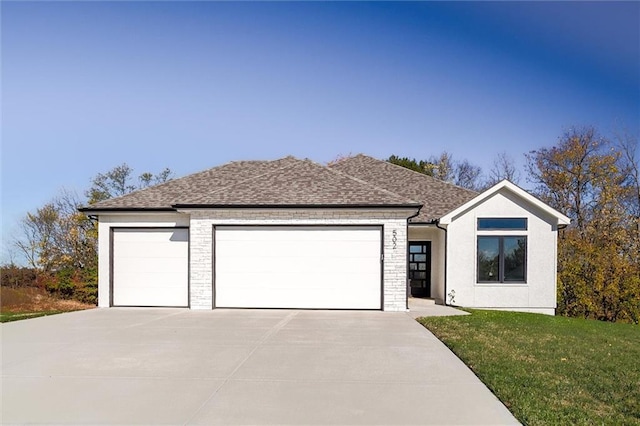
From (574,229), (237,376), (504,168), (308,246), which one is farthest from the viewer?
(504,168)

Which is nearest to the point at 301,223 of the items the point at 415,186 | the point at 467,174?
the point at 415,186

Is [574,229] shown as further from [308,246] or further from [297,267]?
[297,267]

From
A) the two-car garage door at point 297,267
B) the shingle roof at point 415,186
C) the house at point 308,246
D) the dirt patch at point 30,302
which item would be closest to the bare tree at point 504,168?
the shingle roof at point 415,186

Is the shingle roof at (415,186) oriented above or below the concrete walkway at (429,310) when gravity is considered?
above

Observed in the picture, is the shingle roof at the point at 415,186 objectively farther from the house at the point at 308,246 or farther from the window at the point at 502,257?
the window at the point at 502,257

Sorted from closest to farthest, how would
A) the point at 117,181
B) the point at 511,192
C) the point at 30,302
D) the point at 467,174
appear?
the point at 511,192 → the point at 30,302 → the point at 117,181 → the point at 467,174

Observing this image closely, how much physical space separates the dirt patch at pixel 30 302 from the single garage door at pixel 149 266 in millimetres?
3422

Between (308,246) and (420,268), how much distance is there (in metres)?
5.81

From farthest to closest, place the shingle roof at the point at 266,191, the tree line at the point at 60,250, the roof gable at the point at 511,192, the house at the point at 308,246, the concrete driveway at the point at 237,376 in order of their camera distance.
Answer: the tree line at the point at 60,250, the roof gable at the point at 511,192, the shingle roof at the point at 266,191, the house at the point at 308,246, the concrete driveway at the point at 237,376

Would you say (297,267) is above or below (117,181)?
below

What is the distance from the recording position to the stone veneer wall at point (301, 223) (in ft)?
41.0

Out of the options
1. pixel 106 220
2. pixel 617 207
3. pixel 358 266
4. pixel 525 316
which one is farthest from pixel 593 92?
pixel 106 220

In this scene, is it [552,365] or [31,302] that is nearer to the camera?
[552,365]

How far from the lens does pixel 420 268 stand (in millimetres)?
16594
